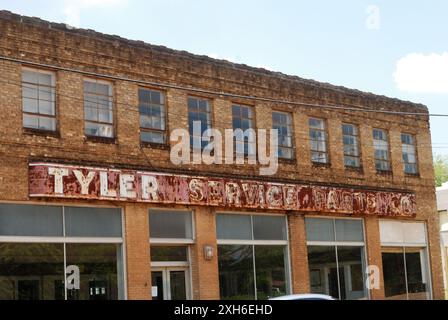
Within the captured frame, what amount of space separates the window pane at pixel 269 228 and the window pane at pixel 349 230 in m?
2.87

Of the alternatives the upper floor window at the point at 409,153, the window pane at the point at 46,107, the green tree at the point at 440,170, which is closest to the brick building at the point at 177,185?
the window pane at the point at 46,107

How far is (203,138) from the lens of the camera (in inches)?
907

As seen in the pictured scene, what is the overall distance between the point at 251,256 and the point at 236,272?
2.61 ft

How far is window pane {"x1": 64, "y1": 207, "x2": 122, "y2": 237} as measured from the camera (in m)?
19.1

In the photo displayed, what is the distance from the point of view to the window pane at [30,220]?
1794 cm

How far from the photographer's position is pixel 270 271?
23.9 meters

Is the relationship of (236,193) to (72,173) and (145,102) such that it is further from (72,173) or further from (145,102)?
(72,173)

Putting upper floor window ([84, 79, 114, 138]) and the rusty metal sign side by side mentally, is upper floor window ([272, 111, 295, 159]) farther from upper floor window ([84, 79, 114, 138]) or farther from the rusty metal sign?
upper floor window ([84, 79, 114, 138])

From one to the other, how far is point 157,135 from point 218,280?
478 cm

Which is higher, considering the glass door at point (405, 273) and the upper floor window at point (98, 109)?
the upper floor window at point (98, 109)

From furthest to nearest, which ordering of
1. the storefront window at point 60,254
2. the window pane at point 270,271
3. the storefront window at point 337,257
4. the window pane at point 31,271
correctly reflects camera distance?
1. the storefront window at point 337,257
2. the window pane at point 270,271
3. the storefront window at point 60,254
4. the window pane at point 31,271

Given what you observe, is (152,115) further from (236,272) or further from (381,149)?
(381,149)

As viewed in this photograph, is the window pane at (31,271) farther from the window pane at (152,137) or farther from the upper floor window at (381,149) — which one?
the upper floor window at (381,149)
